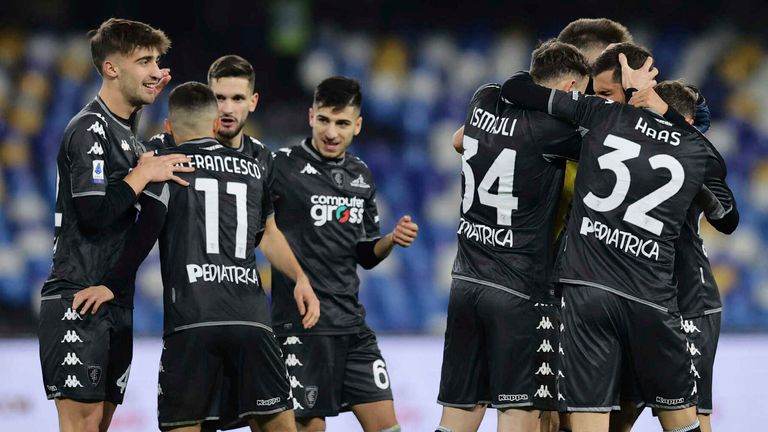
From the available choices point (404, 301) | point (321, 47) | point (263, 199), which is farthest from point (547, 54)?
point (321, 47)

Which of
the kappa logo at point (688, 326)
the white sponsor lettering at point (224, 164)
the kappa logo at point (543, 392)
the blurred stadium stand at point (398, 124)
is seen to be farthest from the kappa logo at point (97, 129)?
the blurred stadium stand at point (398, 124)

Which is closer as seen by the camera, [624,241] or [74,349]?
[74,349]

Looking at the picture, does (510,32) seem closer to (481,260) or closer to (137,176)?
(481,260)

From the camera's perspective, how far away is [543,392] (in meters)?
5.36

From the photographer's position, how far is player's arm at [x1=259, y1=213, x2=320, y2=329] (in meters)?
5.67

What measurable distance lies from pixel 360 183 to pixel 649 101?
190cm

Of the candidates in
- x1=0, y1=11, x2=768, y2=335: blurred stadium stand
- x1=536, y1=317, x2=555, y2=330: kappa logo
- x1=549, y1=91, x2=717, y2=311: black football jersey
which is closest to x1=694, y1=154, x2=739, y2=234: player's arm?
x1=549, y1=91, x2=717, y2=311: black football jersey

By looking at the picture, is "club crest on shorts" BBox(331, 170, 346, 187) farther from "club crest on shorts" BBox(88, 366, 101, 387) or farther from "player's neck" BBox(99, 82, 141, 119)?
"club crest on shorts" BBox(88, 366, 101, 387)

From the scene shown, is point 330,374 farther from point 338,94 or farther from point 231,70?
point 231,70

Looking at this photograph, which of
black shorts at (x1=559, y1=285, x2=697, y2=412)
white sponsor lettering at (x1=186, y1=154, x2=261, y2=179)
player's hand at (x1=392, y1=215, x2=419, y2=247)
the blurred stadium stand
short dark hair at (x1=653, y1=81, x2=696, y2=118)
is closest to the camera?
black shorts at (x1=559, y1=285, x2=697, y2=412)

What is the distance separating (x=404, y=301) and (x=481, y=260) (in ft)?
17.2

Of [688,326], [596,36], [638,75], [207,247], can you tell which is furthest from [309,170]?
[688,326]

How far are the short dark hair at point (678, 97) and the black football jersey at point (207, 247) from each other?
6.86 ft

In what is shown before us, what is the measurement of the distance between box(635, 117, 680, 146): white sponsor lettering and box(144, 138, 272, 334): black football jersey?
1844 millimetres
